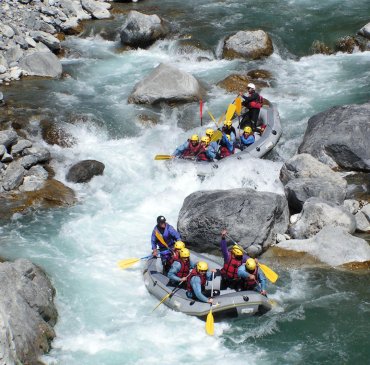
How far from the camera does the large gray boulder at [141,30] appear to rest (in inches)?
786

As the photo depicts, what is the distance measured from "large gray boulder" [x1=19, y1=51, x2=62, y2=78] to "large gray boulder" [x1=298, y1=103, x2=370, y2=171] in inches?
328

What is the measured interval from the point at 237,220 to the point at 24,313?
4346mm

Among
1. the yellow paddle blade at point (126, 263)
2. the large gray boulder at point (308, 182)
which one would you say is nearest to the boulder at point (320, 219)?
the large gray boulder at point (308, 182)

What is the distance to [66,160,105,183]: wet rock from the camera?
13.9 meters

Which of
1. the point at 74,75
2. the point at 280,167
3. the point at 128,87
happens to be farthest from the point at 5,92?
the point at 280,167

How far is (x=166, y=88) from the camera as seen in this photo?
16.4m

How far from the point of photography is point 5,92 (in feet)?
56.2

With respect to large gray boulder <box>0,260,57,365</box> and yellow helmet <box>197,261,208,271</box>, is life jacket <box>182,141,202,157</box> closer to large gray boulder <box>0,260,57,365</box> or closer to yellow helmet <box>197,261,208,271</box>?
yellow helmet <box>197,261,208,271</box>

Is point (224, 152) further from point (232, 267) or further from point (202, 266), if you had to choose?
point (202, 266)

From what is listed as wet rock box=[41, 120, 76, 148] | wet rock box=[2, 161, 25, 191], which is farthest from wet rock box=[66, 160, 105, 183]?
wet rock box=[41, 120, 76, 148]

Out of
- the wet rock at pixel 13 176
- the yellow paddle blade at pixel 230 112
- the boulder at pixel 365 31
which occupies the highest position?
the boulder at pixel 365 31

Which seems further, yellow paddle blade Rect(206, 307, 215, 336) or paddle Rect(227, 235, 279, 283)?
paddle Rect(227, 235, 279, 283)

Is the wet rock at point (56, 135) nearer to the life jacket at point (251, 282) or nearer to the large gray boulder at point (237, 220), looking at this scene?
the large gray boulder at point (237, 220)

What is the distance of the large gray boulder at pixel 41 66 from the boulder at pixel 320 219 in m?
10.0
